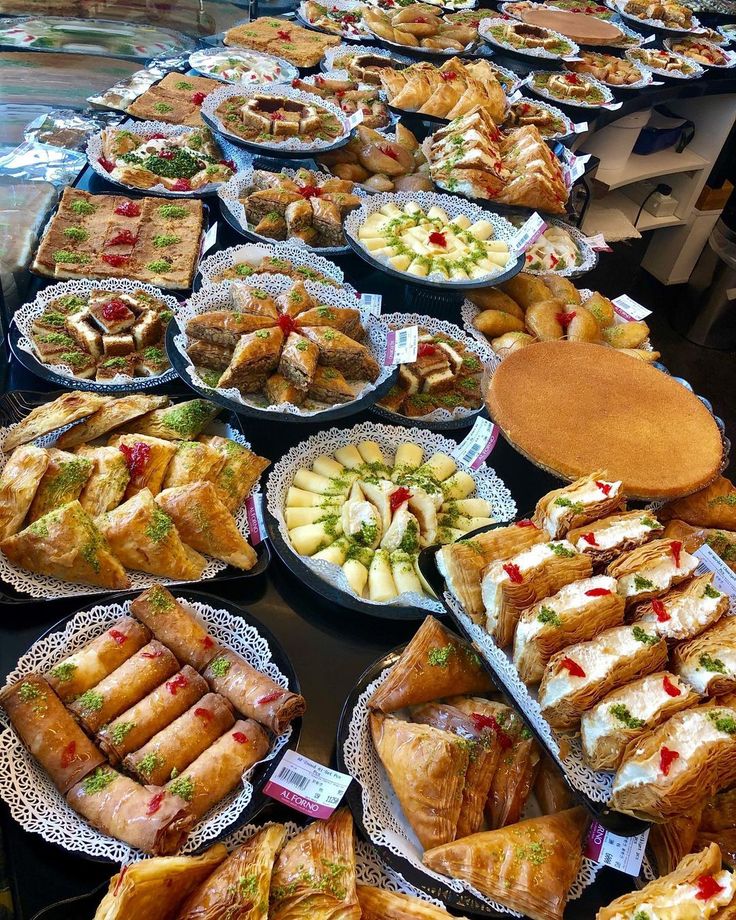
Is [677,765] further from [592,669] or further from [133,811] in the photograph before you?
[133,811]

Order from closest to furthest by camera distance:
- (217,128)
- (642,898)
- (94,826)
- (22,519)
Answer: (642,898) → (94,826) → (22,519) → (217,128)

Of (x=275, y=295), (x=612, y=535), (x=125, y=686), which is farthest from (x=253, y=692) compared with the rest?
(x=275, y=295)

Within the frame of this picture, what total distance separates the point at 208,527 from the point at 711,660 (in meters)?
1.27

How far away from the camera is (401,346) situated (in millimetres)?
2713

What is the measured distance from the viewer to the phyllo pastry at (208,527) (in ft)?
6.73

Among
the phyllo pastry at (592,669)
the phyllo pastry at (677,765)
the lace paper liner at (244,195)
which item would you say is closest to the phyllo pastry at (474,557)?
the phyllo pastry at (592,669)

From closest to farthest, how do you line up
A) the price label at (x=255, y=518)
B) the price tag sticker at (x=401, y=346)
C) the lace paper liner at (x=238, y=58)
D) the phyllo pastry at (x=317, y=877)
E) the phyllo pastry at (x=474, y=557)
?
the phyllo pastry at (x=317, y=877) < the phyllo pastry at (x=474, y=557) < the price label at (x=255, y=518) < the price tag sticker at (x=401, y=346) < the lace paper liner at (x=238, y=58)

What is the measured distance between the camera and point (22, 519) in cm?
199

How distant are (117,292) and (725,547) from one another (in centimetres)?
234

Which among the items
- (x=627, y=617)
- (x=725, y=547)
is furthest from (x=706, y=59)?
(x=627, y=617)

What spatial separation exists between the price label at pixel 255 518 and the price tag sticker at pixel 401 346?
2.44ft

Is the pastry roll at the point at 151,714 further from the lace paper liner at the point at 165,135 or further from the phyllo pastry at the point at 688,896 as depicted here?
the lace paper liner at the point at 165,135

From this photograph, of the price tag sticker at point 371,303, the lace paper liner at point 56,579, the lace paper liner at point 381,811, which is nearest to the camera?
the lace paper liner at point 381,811

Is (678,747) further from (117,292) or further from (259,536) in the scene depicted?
(117,292)
